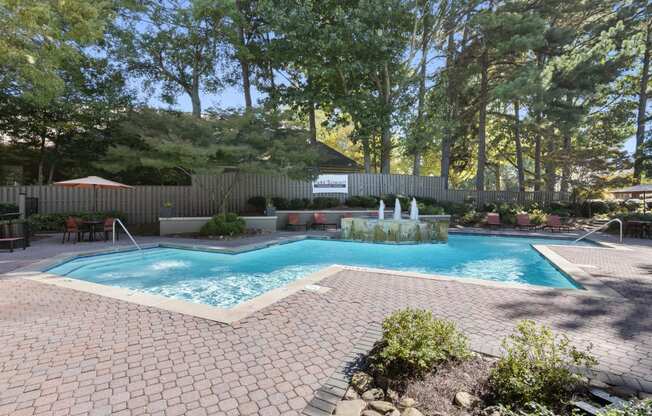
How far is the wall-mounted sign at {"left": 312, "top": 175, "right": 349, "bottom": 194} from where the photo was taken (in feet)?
53.1

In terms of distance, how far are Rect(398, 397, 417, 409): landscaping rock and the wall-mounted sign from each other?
46.3 ft

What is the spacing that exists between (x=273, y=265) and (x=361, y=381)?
6323mm

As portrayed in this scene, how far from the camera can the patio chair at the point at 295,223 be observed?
13.9 metres

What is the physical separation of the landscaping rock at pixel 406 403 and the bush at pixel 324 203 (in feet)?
42.9

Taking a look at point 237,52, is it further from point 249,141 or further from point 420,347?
point 420,347

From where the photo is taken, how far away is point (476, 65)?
760 inches

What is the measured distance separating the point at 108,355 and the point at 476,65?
2263cm

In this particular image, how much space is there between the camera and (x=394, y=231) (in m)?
12.2

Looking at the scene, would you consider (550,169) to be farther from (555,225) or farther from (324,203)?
(324,203)

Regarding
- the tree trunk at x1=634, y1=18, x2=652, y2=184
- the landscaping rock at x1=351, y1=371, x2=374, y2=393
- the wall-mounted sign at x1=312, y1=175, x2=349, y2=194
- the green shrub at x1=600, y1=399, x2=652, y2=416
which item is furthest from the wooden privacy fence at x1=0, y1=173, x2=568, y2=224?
the green shrub at x1=600, y1=399, x2=652, y2=416

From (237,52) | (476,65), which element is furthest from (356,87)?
(476,65)

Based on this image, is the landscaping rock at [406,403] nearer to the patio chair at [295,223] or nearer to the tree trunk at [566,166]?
the patio chair at [295,223]

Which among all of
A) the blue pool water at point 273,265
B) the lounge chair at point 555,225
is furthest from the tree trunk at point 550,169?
the blue pool water at point 273,265

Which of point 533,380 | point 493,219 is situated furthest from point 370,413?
point 493,219
